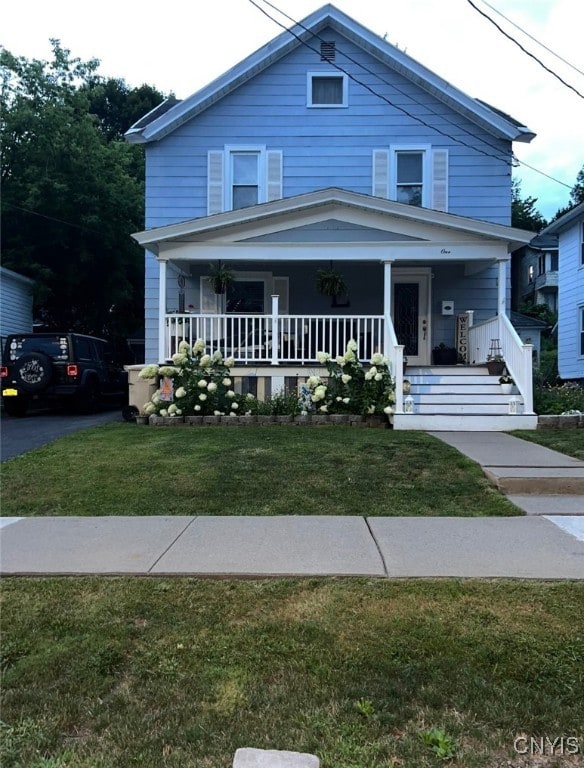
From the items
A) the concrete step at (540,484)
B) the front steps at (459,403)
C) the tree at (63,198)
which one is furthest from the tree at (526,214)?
the concrete step at (540,484)

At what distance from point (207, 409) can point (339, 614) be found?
24.2 feet

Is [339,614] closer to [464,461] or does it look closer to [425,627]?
[425,627]

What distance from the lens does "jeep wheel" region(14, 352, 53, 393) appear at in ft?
41.4

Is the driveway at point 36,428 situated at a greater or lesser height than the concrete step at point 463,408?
lesser

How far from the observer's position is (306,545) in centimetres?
445

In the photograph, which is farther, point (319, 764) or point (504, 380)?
point (504, 380)

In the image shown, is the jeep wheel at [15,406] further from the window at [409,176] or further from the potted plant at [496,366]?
the potted plant at [496,366]

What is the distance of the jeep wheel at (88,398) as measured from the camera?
1347cm

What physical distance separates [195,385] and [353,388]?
281 cm

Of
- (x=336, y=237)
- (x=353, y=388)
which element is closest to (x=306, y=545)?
(x=353, y=388)

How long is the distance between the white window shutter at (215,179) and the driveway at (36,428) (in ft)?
18.0

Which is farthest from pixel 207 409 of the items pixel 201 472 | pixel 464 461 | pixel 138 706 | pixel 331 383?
pixel 138 706

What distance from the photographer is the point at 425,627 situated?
122 inches

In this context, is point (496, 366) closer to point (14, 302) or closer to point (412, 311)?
point (412, 311)
